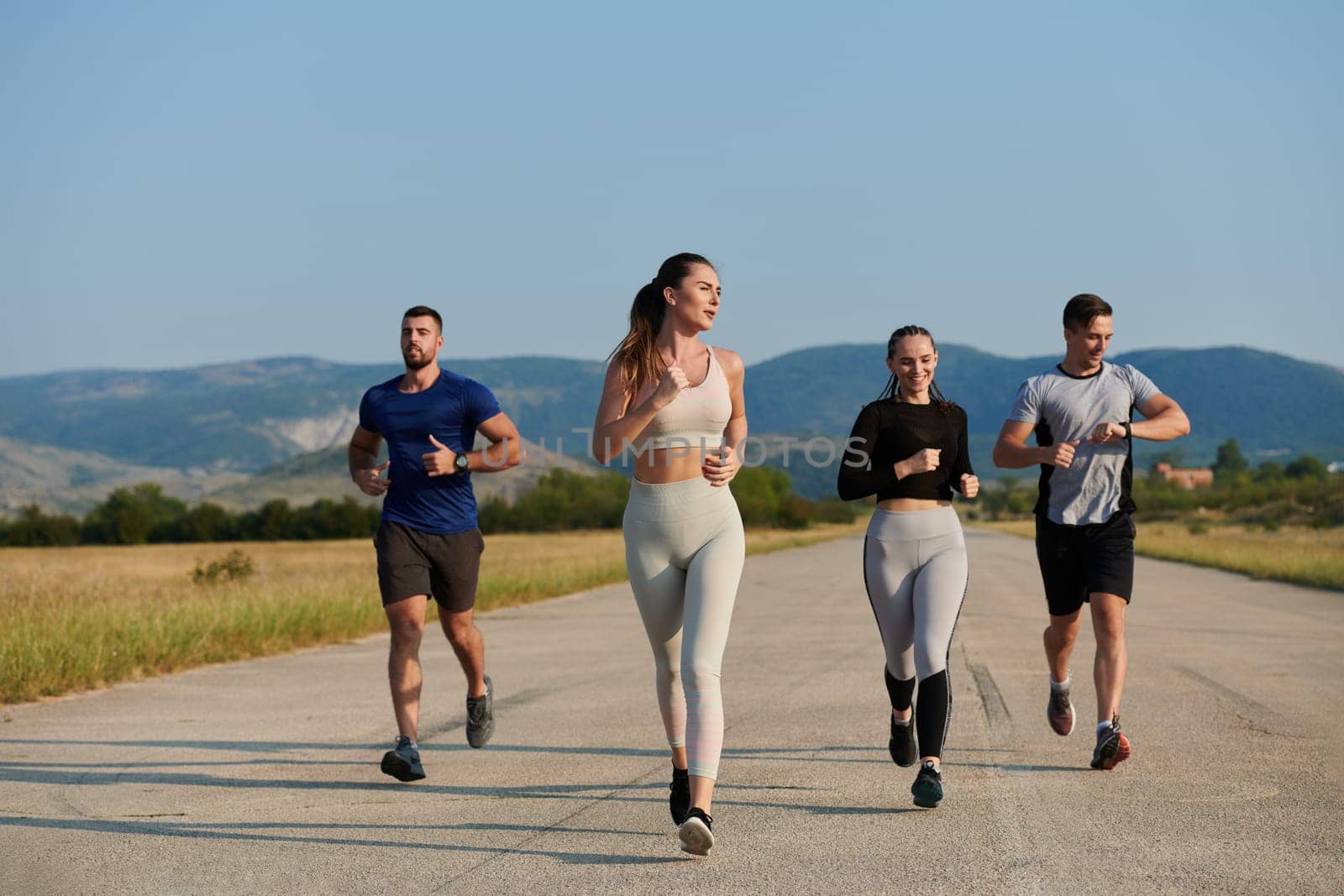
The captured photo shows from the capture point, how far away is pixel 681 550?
581cm

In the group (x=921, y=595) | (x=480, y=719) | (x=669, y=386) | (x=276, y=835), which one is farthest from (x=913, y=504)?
(x=276, y=835)

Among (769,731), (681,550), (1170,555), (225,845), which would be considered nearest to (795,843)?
(681,550)

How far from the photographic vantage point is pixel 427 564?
759cm

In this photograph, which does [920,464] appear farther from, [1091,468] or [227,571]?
[227,571]

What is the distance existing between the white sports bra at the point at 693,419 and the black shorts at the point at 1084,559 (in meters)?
2.40

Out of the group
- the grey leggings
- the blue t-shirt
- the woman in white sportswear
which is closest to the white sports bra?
the woman in white sportswear

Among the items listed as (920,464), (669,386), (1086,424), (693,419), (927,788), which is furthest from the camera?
(1086,424)

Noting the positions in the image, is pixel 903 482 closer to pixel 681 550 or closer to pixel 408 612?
pixel 681 550

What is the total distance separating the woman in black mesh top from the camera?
652 cm

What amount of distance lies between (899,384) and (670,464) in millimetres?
1622

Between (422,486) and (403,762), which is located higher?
(422,486)

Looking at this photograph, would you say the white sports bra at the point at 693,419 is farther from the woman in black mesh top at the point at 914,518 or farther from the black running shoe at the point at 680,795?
the black running shoe at the point at 680,795

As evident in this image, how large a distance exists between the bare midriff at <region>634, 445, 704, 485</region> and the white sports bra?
0.02 m

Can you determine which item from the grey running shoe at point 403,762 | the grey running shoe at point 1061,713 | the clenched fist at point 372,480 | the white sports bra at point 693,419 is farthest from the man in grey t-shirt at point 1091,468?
the grey running shoe at point 403,762
